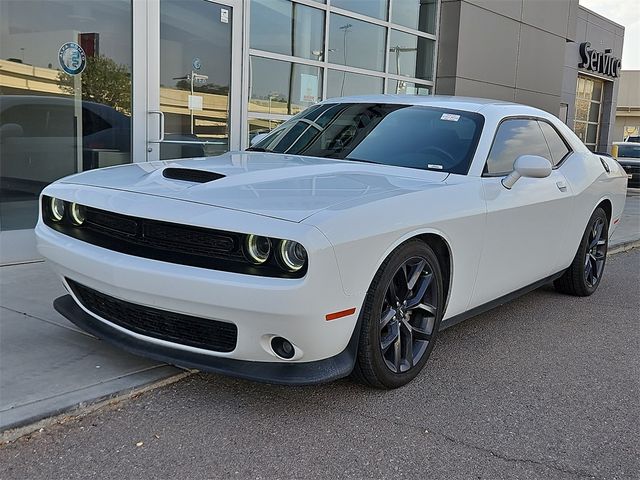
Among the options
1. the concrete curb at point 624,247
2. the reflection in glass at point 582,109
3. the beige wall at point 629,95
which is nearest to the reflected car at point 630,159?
the reflection in glass at point 582,109

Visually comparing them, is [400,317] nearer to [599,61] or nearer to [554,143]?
[554,143]

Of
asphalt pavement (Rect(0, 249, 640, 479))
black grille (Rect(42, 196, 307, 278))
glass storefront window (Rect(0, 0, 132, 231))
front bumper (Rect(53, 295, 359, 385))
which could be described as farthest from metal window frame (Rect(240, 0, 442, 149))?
front bumper (Rect(53, 295, 359, 385))

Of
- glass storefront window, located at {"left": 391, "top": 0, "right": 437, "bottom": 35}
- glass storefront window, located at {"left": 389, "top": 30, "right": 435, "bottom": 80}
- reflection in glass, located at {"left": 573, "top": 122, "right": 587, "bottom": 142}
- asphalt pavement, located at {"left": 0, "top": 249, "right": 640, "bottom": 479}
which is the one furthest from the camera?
reflection in glass, located at {"left": 573, "top": 122, "right": 587, "bottom": 142}

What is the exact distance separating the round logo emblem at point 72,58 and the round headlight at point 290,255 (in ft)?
15.2

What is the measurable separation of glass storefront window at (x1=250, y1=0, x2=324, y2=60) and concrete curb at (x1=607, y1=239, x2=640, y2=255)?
4941 millimetres

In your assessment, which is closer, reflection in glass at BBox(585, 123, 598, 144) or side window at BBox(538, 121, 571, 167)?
side window at BBox(538, 121, 571, 167)

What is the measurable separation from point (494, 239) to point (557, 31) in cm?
1269

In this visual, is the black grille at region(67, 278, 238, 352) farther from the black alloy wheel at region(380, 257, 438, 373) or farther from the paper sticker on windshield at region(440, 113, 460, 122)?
the paper sticker on windshield at region(440, 113, 460, 122)

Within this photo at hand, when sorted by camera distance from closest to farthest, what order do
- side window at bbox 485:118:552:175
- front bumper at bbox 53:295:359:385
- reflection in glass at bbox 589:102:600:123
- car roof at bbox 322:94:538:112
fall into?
front bumper at bbox 53:295:359:385, side window at bbox 485:118:552:175, car roof at bbox 322:94:538:112, reflection in glass at bbox 589:102:600:123

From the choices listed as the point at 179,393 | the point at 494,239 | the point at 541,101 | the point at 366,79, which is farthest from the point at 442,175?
the point at 541,101

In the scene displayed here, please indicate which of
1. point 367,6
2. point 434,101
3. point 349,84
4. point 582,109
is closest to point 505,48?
point 367,6

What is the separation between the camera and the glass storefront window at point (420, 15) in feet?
39.3

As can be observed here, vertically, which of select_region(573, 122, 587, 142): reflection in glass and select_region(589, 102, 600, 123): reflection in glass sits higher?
select_region(589, 102, 600, 123): reflection in glass

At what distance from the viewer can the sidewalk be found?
3.10 meters
